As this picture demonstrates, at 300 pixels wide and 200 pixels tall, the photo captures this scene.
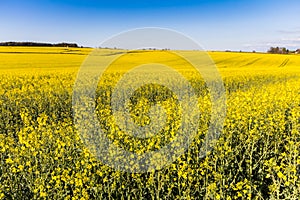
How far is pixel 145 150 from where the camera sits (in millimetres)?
4656

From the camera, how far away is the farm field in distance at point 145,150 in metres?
3.85

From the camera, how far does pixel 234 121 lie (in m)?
6.59

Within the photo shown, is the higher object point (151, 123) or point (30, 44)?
point (30, 44)

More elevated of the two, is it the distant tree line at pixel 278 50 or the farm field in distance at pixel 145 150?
the distant tree line at pixel 278 50

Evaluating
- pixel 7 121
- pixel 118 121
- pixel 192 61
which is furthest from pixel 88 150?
pixel 192 61

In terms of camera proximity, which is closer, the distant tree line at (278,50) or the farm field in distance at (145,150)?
the farm field in distance at (145,150)

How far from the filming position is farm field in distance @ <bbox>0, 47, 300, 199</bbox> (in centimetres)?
385

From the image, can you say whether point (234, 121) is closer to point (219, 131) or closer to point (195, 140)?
point (219, 131)

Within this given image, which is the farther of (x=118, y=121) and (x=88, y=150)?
(x=118, y=121)

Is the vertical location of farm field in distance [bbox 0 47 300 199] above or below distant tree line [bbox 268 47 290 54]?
below

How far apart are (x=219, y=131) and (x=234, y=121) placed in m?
0.91

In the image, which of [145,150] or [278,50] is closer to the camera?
[145,150]

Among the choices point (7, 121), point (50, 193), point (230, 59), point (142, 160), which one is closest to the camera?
point (50, 193)

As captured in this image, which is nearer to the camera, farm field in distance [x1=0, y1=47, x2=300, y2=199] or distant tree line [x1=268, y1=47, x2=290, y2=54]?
farm field in distance [x1=0, y1=47, x2=300, y2=199]
